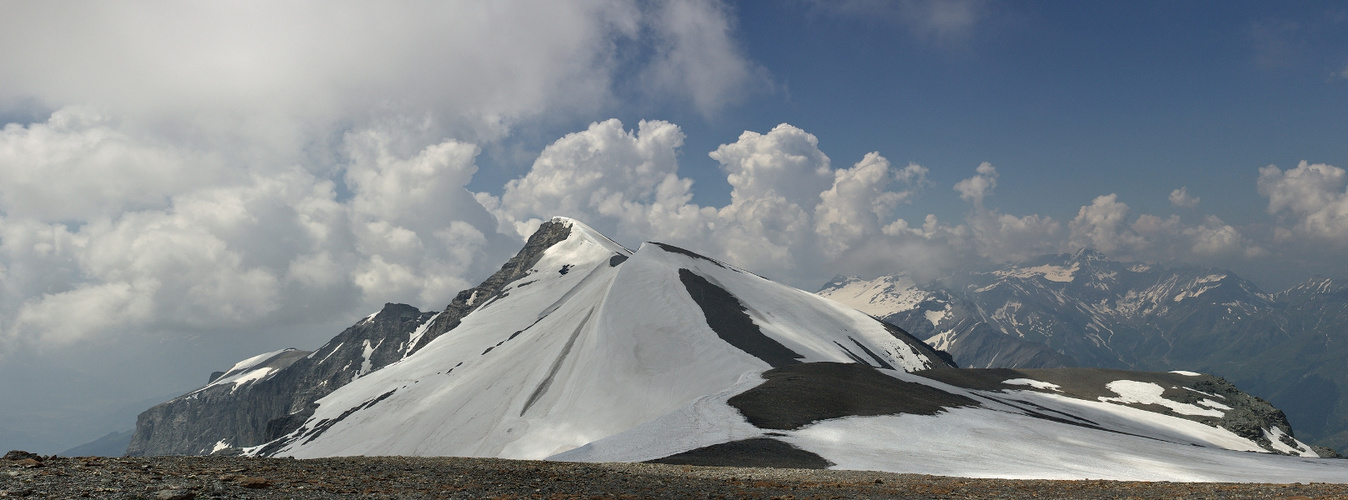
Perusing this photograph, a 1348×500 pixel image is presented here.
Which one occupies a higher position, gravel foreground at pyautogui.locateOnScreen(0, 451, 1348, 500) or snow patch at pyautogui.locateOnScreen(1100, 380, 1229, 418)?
snow patch at pyautogui.locateOnScreen(1100, 380, 1229, 418)

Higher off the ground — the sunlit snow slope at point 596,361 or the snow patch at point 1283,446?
the sunlit snow slope at point 596,361

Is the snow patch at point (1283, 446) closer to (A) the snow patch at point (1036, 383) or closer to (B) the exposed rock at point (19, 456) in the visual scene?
(A) the snow patch at point (1036, 383)

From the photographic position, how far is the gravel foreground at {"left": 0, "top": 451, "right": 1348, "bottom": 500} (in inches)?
585

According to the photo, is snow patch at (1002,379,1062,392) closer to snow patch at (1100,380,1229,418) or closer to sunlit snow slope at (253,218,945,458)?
snow patch at (1100,380,1229,418)

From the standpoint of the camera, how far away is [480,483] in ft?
64.3

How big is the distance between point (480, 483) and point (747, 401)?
35269mm

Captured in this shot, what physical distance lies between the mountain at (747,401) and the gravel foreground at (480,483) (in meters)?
10.00

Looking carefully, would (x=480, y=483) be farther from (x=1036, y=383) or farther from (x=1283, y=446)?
(x=1283, y=446)

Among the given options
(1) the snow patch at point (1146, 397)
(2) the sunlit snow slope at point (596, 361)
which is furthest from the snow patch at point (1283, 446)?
(2) the sunlit snow slope at point (596, 361)

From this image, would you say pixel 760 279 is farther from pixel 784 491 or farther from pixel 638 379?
pixel 784 491

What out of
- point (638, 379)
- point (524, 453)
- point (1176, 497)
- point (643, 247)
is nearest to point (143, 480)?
point (1176, 497)

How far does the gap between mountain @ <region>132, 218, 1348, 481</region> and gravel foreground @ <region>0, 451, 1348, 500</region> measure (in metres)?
10.00

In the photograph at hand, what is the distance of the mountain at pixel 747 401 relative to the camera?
4041cm

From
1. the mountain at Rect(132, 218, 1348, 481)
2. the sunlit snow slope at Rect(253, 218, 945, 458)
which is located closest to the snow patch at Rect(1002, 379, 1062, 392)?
the mountain at Rect(132, 218, 1348, 481)
